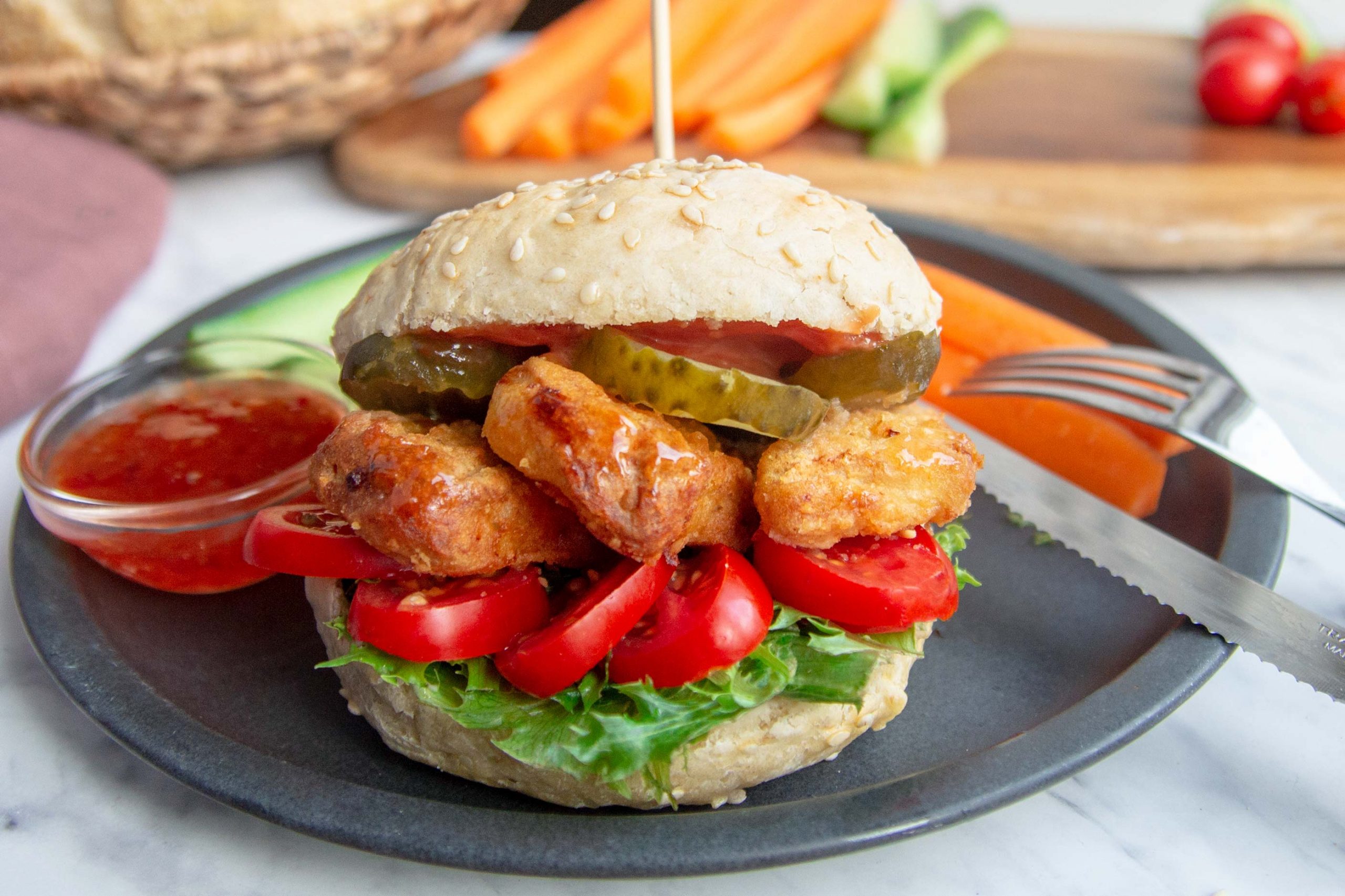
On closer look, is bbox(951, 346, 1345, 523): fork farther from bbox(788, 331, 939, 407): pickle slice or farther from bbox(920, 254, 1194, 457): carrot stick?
bbox(788, 331, 939, 407): pickle slice

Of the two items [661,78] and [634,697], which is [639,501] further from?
[661,78]

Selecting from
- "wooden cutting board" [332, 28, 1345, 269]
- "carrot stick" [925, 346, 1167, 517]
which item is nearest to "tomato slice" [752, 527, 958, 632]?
"carrot stick" [925, 346, 1167, 517]

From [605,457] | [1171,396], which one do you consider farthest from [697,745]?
[1171,396]

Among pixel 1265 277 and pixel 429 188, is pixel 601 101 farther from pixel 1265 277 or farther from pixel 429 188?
pixel 1265 277

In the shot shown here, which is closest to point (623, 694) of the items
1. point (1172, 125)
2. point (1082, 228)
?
point (1082, 228)

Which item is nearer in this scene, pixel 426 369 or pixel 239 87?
pixel 426 369
